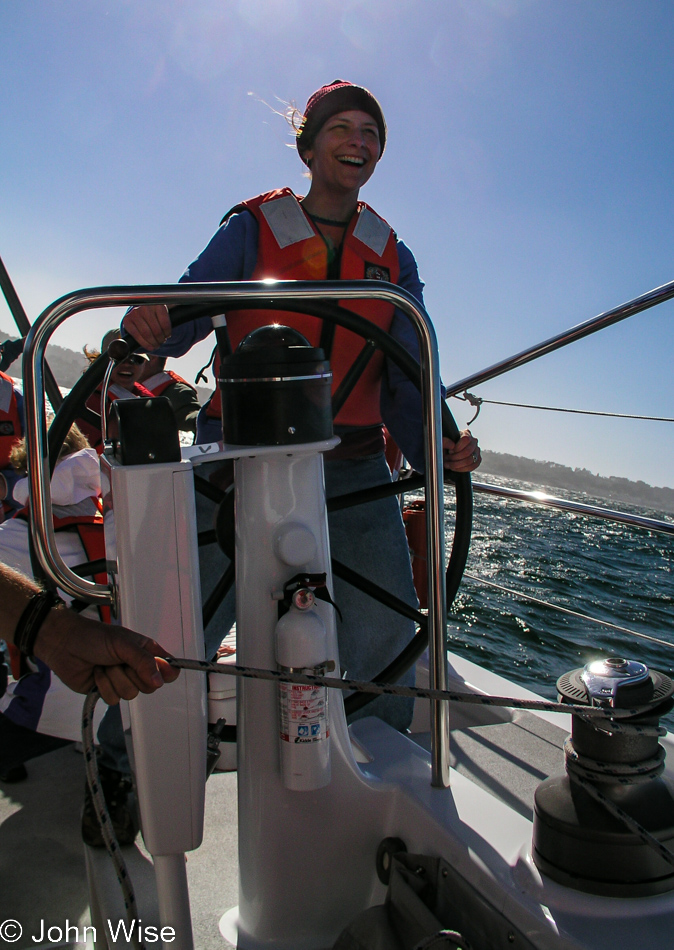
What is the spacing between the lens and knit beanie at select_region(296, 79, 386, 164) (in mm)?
1547

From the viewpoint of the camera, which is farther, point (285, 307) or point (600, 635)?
point (600, 635)

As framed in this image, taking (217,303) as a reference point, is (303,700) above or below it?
below

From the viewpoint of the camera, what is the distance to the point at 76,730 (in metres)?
1.83

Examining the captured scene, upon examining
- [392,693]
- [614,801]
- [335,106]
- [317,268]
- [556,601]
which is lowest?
[556,601]

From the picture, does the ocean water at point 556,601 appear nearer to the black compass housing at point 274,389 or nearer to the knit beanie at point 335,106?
the black compass housing at point 274,389

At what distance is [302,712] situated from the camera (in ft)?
3.51

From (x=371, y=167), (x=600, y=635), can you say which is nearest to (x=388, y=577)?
Answer: (x=371, y=167)

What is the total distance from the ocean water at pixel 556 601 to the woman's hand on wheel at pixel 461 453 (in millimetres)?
1115

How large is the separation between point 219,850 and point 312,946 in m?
0.41

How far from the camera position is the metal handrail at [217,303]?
0.97m

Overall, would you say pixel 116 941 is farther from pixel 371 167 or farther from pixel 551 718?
pixel 371 167

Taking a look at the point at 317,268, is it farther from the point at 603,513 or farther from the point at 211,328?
the point at 603,513

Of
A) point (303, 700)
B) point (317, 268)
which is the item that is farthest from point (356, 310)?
point (303, 700)

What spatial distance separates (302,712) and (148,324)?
0.63 metres
